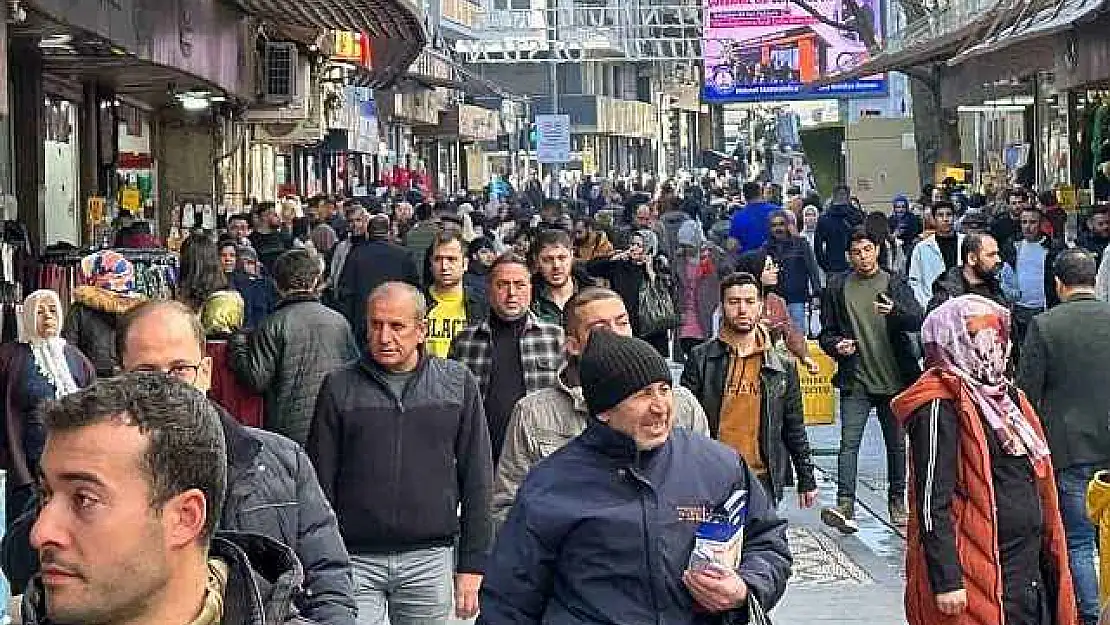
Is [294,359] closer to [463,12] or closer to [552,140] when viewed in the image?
[552,140]

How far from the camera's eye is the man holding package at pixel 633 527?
514 cm

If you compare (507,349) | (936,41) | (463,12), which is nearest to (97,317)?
(507,349)

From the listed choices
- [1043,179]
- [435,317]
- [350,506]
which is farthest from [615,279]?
[1043,179]

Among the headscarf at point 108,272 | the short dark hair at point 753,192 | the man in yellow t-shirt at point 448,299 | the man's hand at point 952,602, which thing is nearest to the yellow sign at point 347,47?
the short dark hair at point 753,192

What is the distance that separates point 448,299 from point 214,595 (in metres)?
7.46

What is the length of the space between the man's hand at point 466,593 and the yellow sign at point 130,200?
15923 millimetres

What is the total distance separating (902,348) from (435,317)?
283cm

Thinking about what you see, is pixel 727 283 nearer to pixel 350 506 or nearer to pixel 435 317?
pixel 435 317

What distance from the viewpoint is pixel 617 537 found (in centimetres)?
516

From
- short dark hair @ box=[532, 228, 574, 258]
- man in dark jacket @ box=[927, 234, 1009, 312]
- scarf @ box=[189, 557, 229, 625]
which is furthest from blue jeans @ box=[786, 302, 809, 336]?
scarf @ box=[189, 557, 229, 625]

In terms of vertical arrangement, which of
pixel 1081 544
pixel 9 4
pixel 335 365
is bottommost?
pixel 1081 544

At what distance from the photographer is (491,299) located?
9.58m

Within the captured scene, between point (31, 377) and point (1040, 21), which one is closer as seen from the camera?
point (31, 377)

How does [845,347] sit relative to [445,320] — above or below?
below
